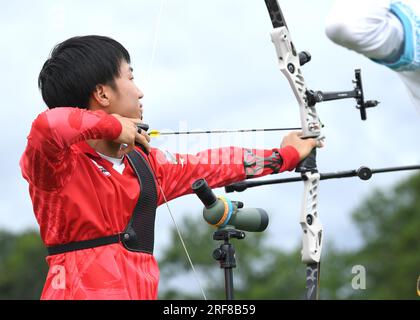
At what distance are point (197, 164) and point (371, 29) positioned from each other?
166 cm

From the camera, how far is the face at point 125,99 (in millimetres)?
5000

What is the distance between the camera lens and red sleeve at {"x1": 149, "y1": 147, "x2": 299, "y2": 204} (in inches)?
205

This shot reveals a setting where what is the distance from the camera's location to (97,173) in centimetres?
482

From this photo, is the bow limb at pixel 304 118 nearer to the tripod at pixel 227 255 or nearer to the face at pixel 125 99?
the tripod at pixel 227 255

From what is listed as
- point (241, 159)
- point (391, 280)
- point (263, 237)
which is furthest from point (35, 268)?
point (241, 159)

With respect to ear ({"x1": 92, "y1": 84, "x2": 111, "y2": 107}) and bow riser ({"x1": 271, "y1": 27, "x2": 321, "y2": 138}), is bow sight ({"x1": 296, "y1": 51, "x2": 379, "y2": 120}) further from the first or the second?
ear ({"x1": 92, "y1": 84, "x2": 111, "y2": 107})

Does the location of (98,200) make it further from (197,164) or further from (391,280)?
(391,280)

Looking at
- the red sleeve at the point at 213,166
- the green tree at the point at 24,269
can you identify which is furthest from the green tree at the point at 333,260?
the red sleeve at the point at 213,166

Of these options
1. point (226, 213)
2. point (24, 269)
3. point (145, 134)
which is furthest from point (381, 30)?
point (24, 269)

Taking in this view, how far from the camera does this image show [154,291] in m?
4.87

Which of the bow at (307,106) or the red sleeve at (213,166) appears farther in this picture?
the red sleeve at (213,166)

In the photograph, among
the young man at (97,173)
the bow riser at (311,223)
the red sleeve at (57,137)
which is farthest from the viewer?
the bow riser at (311,223)

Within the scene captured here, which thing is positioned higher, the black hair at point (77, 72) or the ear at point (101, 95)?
the black hair at point (77, 72)

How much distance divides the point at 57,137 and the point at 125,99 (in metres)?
0.59
